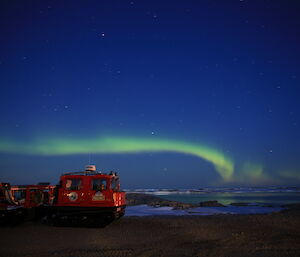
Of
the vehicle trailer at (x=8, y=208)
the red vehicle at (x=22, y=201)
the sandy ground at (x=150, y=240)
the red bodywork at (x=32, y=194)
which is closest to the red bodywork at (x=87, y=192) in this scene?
the sandy ground at (x=150, y=240)

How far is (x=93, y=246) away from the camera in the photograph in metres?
10.4

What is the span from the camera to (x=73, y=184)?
49.2 feet

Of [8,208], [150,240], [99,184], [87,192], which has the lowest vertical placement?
[150,240]

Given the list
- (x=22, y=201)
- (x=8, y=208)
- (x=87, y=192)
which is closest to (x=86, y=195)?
(x=87, y=192)

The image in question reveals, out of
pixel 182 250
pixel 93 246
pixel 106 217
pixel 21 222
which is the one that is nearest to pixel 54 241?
pixel 93 246

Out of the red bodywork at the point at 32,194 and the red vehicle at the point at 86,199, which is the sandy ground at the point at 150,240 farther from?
the red bodywork at the point at 32,194

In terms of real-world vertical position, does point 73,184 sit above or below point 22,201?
above

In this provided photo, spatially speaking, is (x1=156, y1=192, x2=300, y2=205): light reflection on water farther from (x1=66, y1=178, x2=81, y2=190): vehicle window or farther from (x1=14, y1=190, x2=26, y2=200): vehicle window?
(x1=66, y1=178, x2=81, y2=190): vehicle window

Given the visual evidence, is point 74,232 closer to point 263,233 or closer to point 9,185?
point 9,185

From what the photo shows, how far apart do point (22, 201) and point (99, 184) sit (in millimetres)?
4957

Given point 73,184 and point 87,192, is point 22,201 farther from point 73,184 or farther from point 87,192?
point 87,192

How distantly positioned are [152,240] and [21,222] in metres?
8.27

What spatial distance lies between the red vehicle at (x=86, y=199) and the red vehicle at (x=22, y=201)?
1.64m

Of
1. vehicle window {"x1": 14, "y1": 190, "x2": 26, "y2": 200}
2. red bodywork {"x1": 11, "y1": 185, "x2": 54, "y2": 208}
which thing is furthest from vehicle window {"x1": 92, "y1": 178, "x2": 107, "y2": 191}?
vehicle window {"x1": 14, "y1": 190, "x2": 26, "y2": 200}
